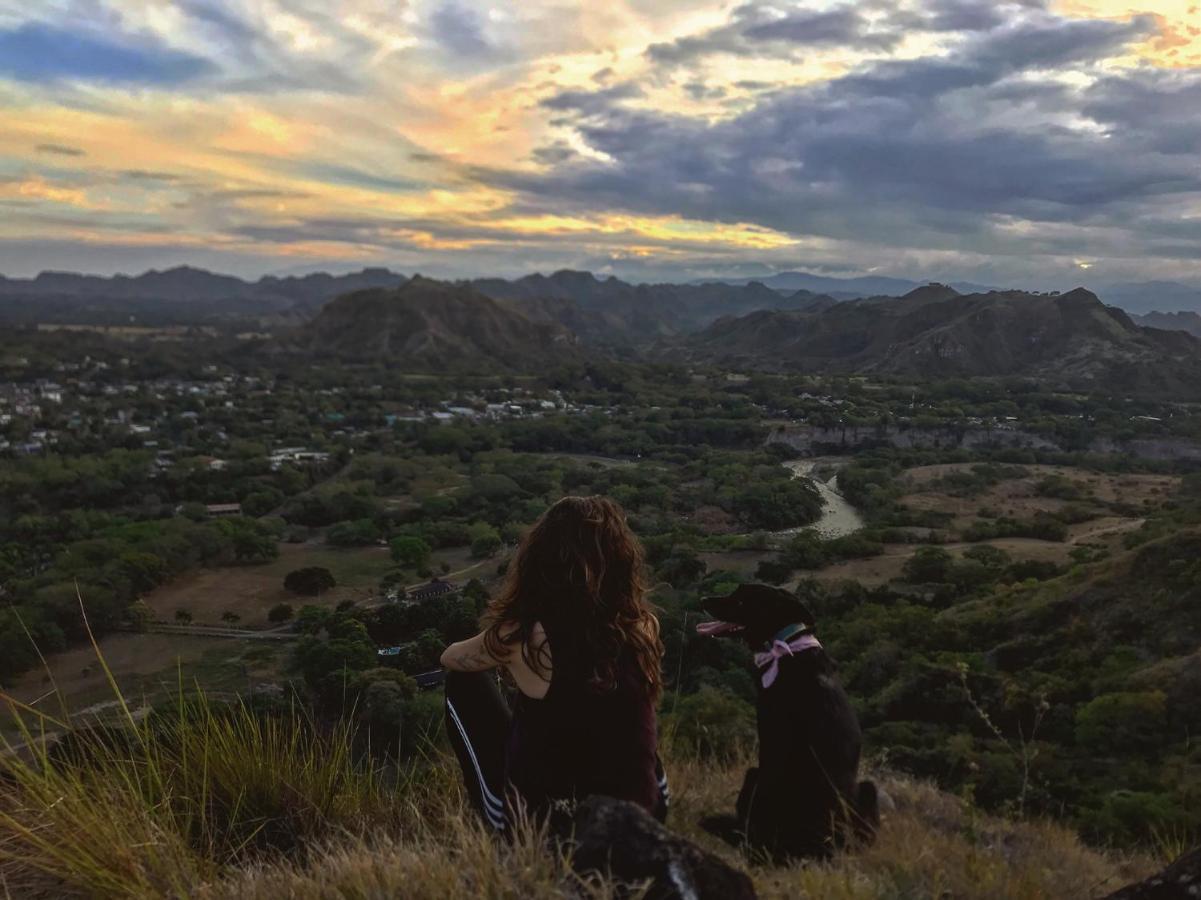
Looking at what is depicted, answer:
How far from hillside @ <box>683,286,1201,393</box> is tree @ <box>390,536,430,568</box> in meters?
65.9

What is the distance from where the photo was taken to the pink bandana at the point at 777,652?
285cm

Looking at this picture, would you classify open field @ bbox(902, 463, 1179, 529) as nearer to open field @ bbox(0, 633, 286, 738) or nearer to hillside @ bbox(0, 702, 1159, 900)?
open field @ bbox(0, 633, 286, 738)

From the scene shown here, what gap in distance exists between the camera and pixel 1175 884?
197 cm

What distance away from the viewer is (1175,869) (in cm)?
200

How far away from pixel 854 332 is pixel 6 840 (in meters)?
113

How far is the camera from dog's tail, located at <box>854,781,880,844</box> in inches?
115

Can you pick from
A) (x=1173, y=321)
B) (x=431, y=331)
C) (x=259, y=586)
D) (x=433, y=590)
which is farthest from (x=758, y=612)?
(x=431, y=331)

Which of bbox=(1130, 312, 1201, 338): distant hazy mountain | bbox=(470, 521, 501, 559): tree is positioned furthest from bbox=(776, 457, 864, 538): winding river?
bbox=(1130, 312, 1201, 338): distant hazy mountain

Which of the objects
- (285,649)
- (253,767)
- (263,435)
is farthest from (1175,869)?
(263,435)

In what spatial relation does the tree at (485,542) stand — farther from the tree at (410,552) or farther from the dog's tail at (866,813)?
the dog's tail at (866,813)

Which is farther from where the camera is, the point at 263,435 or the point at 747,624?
the point at 263,435

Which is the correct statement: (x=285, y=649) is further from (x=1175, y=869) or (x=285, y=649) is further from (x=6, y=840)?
(x=1175, y=869)

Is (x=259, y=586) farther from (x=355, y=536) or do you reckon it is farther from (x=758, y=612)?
(x=758, y=612)

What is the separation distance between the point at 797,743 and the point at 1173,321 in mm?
100519
